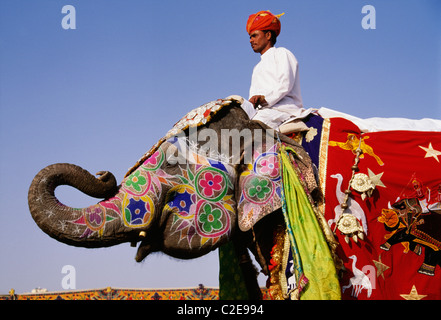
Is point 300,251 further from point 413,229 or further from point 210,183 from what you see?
point 413,229

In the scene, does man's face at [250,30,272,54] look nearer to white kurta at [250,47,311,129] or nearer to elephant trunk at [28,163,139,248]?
white kurta at [250,47,311,129]

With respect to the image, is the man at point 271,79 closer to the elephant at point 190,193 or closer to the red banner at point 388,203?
the elephant at point 190,193

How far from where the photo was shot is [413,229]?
4223mm

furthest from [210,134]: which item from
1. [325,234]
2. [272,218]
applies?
[325,234]

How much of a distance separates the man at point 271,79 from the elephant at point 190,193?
218mm

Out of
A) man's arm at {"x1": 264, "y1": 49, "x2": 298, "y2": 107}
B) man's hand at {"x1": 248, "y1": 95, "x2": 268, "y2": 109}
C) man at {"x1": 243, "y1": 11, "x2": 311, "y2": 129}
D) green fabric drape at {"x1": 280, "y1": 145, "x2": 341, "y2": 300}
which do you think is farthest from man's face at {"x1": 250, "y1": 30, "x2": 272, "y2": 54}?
green fabric drape at {"x1": 280, "y1": 145, "x2": 341, "y2": 300}

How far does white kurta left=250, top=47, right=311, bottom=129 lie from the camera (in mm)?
4445

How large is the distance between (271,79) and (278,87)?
11 cm

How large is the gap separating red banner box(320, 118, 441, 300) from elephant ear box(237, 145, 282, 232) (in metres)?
0.34

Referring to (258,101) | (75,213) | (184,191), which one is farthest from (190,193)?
(258,101)

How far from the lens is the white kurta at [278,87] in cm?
445
